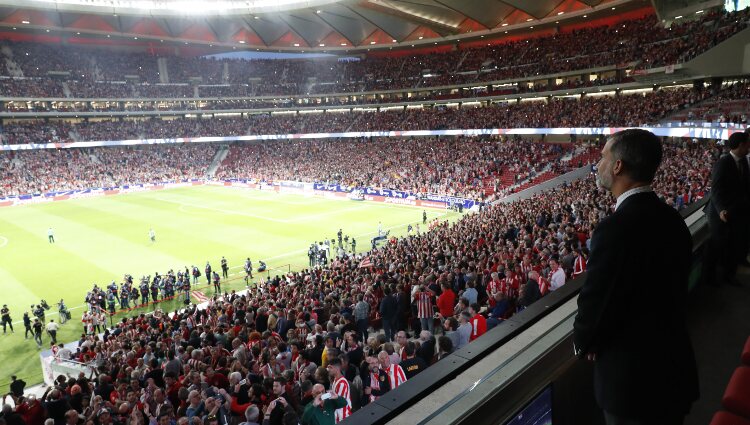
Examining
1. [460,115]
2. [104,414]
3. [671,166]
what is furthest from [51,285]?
[460,115]

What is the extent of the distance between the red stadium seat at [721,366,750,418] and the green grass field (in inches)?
733

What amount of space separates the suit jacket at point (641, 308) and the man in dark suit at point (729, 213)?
445 centimetres

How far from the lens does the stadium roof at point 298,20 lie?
2122 inches

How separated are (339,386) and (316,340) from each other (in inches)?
107

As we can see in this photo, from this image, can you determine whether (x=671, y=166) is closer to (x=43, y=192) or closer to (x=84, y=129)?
(x=43, y=192)

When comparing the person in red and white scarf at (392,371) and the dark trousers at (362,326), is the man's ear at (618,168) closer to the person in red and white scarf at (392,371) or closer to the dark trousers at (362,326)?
the person in red and white scarf at (392,371)

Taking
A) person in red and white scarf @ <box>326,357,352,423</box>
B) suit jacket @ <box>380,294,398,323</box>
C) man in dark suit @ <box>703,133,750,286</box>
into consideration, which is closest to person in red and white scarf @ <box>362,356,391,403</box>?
person in red and white scarf @ <box>326,357,352,423</box>

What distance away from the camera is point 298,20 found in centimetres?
6700

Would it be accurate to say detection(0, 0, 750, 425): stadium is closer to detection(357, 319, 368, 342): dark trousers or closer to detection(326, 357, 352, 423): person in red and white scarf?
detection(326, 357, 352, 423): person in red and white scarf

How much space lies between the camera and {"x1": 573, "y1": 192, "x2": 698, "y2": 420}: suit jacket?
7.29 feet

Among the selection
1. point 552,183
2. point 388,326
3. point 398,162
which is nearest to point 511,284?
point 388,326

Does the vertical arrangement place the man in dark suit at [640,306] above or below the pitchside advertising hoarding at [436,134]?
below

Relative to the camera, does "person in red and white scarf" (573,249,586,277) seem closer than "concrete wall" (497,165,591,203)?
Yes

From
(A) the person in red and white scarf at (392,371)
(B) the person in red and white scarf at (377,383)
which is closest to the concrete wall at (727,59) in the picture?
(A) the person in red and white scarf at (392,371)
